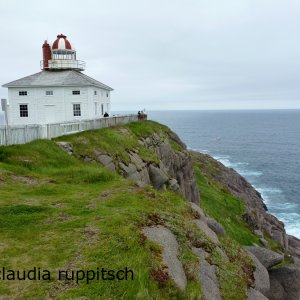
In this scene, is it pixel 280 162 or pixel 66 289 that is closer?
pixel 66 289

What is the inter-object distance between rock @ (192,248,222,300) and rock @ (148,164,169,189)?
15311mm

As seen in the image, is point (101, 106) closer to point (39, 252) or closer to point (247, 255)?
point (247, 255)

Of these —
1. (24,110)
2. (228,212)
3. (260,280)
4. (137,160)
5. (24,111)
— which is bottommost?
(228,212)

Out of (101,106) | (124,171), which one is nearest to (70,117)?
(101,106)

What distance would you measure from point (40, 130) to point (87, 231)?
538 inches

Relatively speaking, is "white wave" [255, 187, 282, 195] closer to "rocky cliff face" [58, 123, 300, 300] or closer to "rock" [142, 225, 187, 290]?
"rocky cliff face" [58, 123, 300, 300]

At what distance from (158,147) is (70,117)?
11504 millimetres

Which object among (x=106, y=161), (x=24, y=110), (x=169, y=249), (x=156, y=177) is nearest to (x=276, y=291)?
(x=169, y=249)

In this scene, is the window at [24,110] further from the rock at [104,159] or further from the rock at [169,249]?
the rock at [169,249]

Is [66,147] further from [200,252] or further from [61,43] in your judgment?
[61,43]

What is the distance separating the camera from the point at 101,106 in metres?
44.7

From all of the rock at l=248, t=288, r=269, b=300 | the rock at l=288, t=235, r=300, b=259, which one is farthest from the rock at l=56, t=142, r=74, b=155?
the rock at l=288, t=235, r=300, b=259

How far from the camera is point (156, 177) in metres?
27.5

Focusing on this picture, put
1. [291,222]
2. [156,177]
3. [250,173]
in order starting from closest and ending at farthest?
[156,177] → [291,222] → [250,173]
